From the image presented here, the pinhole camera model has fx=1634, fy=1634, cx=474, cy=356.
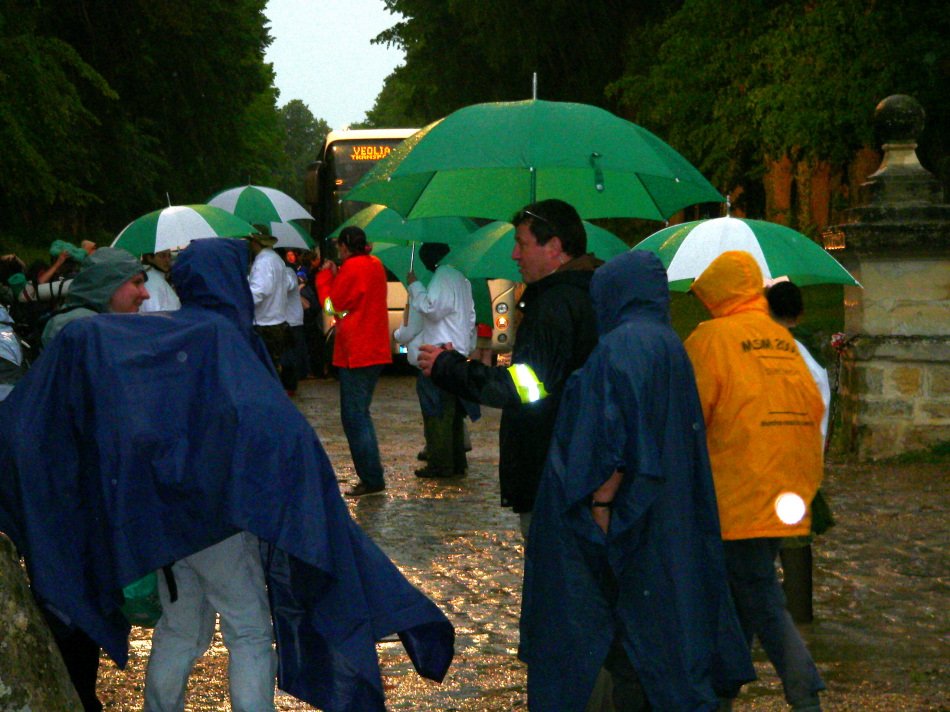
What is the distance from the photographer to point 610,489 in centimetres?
483

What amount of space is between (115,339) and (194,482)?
0.47 meters

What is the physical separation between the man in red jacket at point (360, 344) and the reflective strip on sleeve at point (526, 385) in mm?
5957

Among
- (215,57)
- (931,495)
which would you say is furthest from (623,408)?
(215,57)

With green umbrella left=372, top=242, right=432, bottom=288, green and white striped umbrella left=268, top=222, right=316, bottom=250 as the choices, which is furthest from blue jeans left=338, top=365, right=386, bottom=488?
green and white striped umbrella left=268, top=222, right=316, bottom=250

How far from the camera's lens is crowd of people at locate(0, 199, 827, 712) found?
15.6 ft

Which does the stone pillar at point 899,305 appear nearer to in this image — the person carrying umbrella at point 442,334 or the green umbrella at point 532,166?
the person carrying umbrella at point 442,334

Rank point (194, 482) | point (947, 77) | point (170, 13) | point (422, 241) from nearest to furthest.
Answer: point (194, 482)
point (422, 241)
point (947, 77)
point (170, 13)

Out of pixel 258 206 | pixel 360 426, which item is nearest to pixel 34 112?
pixel 258 206

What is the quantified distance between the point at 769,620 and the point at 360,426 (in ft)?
20.6

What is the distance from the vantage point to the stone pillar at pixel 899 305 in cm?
1260

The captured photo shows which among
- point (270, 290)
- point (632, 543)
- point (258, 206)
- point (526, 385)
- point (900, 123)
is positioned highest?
point (900, 123)

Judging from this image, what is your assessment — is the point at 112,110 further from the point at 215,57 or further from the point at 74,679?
the point at 74,679

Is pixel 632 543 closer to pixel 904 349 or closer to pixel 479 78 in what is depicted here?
pixel 904 349

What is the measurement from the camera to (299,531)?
4.57 meters
